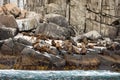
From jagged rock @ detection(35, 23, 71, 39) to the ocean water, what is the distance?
1173cm

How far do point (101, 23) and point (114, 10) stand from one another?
2581 mm

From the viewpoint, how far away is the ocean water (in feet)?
94.3

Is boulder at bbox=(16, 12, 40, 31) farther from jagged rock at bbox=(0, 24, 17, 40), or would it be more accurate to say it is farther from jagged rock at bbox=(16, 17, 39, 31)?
jagged rock at bbox=(0, 24, 17, 40)

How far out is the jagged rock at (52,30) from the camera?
4466cm

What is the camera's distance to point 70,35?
47875 mm

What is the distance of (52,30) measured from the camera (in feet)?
148

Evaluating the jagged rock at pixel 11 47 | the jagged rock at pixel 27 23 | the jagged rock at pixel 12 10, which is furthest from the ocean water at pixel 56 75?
the jagged rock at pixel 12 10

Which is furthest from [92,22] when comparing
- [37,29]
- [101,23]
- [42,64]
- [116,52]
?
[42,64]

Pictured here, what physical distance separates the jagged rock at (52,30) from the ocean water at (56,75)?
11731 mm

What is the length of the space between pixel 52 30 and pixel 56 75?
1501cm

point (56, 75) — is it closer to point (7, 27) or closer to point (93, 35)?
point (7, 27)

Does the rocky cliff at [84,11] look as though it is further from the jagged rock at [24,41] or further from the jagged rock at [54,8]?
the jagged rock at [24,41]

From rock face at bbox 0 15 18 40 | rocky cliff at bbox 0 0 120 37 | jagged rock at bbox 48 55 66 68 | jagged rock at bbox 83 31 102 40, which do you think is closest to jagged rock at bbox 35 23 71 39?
jagged rock at bbox 83 31 102 40

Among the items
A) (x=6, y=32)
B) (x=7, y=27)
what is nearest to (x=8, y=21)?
(x=7, y=27)
